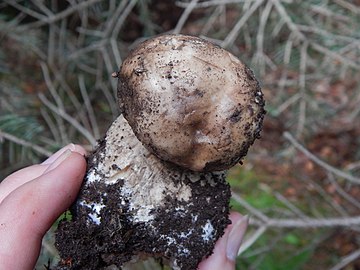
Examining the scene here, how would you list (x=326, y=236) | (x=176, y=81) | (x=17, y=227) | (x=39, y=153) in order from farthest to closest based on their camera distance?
(x=326, y=236) < (x=39, y=153) < (x=17, y=227) < (x=176, y=81)

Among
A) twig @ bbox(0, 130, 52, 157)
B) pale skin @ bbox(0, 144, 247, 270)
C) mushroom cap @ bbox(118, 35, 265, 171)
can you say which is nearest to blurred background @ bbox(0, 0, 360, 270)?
twig @ bbox(0, 130, 52, 157)

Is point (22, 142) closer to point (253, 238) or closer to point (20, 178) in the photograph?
point (20, 178)

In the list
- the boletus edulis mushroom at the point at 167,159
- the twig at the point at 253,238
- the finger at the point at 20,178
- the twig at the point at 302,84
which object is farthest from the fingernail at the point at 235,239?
the twig at the point at 302,84

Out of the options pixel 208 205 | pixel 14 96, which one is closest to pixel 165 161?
pixel 208 205

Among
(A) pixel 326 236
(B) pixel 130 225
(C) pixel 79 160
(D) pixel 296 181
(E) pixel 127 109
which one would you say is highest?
(E) pixel 127 109

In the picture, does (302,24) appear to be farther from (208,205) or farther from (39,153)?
(39,153)

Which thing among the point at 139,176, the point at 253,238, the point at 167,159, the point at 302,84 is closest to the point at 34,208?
the point at 139,176

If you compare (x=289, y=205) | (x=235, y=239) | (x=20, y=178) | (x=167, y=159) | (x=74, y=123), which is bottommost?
(x=289, y=205)
